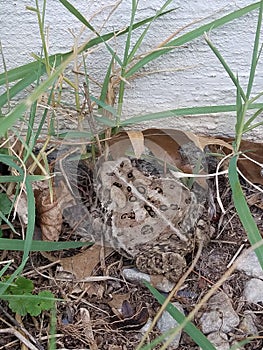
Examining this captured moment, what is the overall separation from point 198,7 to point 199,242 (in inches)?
29.8

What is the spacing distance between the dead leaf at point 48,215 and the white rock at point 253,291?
643 millimetres

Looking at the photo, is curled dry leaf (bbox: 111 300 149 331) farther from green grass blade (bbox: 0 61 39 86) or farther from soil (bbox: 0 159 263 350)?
green grass blade (bbox: 0 61 39 86)

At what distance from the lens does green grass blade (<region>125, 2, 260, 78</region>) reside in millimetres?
1651

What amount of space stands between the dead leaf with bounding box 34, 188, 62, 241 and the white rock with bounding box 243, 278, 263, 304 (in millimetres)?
643

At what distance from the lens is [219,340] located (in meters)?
1.68

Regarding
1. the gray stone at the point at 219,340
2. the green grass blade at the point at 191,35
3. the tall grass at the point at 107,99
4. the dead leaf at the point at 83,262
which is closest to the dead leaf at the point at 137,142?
the tall grass at the point at 107,99

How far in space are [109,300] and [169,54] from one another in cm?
82

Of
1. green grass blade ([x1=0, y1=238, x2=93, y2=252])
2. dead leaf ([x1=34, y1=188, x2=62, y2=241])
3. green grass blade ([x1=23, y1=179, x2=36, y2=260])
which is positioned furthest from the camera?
dead leaf ([x1=34, y1=188, x2=62, y2=241])

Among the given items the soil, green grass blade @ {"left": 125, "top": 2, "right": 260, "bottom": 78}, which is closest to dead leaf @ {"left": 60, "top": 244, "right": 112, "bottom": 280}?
the soil

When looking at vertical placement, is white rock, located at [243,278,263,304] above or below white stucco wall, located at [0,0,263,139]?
below

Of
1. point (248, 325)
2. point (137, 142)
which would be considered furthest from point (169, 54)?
point (248, 325)

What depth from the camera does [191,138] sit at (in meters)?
1.98

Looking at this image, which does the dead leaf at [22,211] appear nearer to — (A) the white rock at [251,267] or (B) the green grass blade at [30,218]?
(B) the green grass blade at [30,218]

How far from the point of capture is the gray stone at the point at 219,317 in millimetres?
1706
